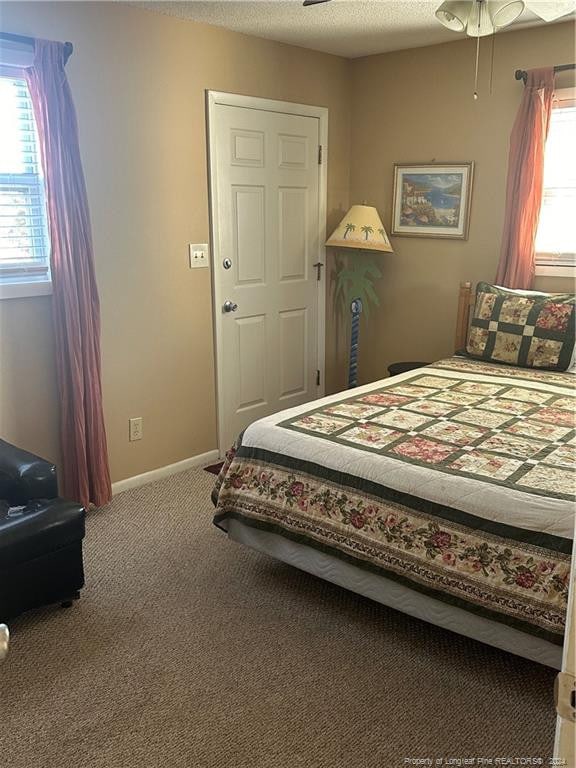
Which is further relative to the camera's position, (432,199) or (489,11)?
(432,199)

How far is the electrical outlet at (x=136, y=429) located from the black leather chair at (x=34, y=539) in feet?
3.15

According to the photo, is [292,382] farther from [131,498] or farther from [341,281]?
[131,498]

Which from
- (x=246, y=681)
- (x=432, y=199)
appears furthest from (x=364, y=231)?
(x=246, y=681)

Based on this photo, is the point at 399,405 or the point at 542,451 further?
the point at 399,405

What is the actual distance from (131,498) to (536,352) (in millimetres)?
2289

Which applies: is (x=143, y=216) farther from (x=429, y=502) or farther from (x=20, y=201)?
(x=429, y=502)

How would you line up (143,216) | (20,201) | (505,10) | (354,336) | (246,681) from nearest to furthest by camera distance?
(246,681) → (505,10) → (20,201) → (143,216) → (354,336)

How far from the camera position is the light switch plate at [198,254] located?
12.7 ft

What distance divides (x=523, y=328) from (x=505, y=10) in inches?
64.5

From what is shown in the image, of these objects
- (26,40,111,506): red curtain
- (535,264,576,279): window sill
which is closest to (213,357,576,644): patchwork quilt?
(26,40,111,506): red curtain

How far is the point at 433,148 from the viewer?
171 inches

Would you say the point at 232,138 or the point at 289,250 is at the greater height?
the point at 232,138

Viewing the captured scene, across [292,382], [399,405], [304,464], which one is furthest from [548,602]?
[292,382]

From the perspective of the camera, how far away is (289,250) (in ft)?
14.8
